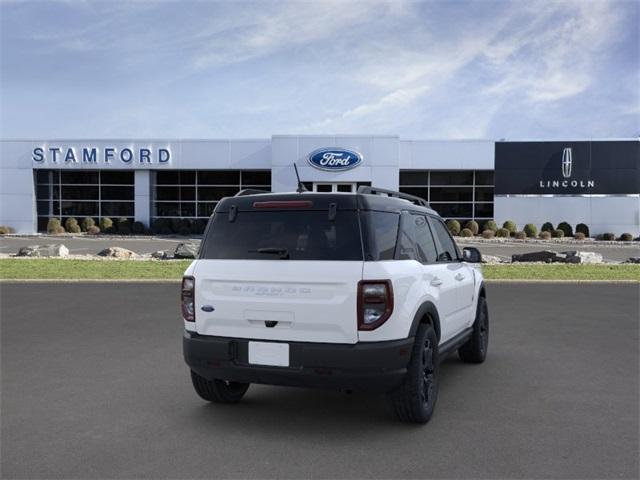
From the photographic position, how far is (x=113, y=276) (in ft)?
48.5

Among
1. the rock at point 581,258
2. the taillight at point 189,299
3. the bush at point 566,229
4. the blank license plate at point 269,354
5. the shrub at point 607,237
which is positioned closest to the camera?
the blank license plate at point 269,354

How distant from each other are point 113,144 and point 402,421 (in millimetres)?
35058

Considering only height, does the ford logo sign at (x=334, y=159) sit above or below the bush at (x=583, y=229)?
above

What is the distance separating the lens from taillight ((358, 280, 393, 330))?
4.32 metres

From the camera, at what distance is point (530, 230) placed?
3338cm

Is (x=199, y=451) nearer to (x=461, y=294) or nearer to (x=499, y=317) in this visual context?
(x=461, y=294)

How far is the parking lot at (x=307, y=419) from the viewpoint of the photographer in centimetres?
397

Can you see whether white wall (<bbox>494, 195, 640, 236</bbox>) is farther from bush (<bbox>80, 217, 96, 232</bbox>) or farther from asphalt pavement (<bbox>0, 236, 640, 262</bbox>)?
bush (<bbox>80, 217, 96, 232</bbox>)

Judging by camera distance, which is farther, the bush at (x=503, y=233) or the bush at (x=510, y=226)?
the bush at (x=510, y=226)

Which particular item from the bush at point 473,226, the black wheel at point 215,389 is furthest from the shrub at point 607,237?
the black wheel at point 215,389

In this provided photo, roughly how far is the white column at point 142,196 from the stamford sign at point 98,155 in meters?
0.95

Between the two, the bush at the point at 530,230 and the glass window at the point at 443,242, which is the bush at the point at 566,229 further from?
the glass window at the point at 443,242

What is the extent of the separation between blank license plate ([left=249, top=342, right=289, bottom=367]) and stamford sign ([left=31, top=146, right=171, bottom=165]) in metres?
33.3

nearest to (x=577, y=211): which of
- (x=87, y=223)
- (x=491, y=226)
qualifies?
(x=491, y=226)
